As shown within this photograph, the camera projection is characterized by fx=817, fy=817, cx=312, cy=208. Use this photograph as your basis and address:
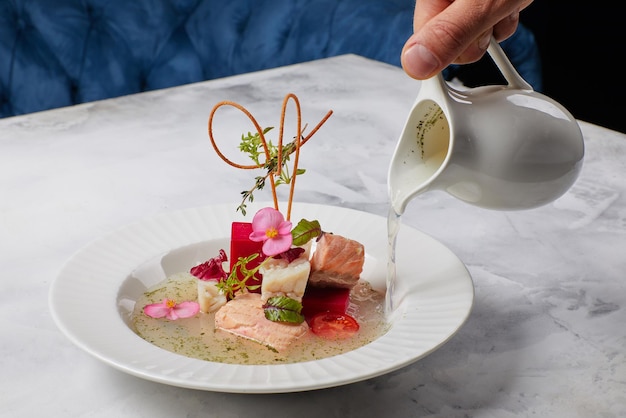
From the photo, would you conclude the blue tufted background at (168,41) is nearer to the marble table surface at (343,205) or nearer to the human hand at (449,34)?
the marble table surface at (343,205)

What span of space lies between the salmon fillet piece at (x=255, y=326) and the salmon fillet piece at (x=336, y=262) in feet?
0.25

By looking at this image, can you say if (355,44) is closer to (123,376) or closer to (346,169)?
(346,169)

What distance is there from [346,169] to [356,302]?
53cm

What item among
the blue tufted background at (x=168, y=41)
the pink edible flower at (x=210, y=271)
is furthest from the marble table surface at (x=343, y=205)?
the blue tufted background at (x=168, y=41)

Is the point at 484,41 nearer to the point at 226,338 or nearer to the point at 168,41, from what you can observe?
the point at 226,338

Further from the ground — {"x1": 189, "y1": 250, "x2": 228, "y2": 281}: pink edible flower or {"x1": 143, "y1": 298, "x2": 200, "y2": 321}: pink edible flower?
{"x1": 189, "y1": 250, "x2": 228, "y2": 281}: pink edible flower

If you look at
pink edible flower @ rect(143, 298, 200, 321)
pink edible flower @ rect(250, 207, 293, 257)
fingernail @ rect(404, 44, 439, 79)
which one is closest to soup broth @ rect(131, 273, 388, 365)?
pink edible flower @ rect(143, 298, 200, 321)

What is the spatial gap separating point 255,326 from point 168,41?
215cm

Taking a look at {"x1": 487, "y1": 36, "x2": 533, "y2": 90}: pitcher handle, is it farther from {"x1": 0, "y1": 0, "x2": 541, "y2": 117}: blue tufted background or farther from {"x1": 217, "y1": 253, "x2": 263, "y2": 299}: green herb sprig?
{"x1": 0, "y1": 0, "x2": 541, "y2": 117}: blue tufted background

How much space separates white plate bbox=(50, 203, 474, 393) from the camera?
800 millimetres

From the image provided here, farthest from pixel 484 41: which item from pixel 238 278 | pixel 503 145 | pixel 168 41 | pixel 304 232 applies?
pixel 168 41

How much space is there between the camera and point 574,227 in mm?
1340

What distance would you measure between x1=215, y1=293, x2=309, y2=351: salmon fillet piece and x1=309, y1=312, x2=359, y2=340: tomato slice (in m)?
0.02

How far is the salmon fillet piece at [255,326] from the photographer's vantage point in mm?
961
